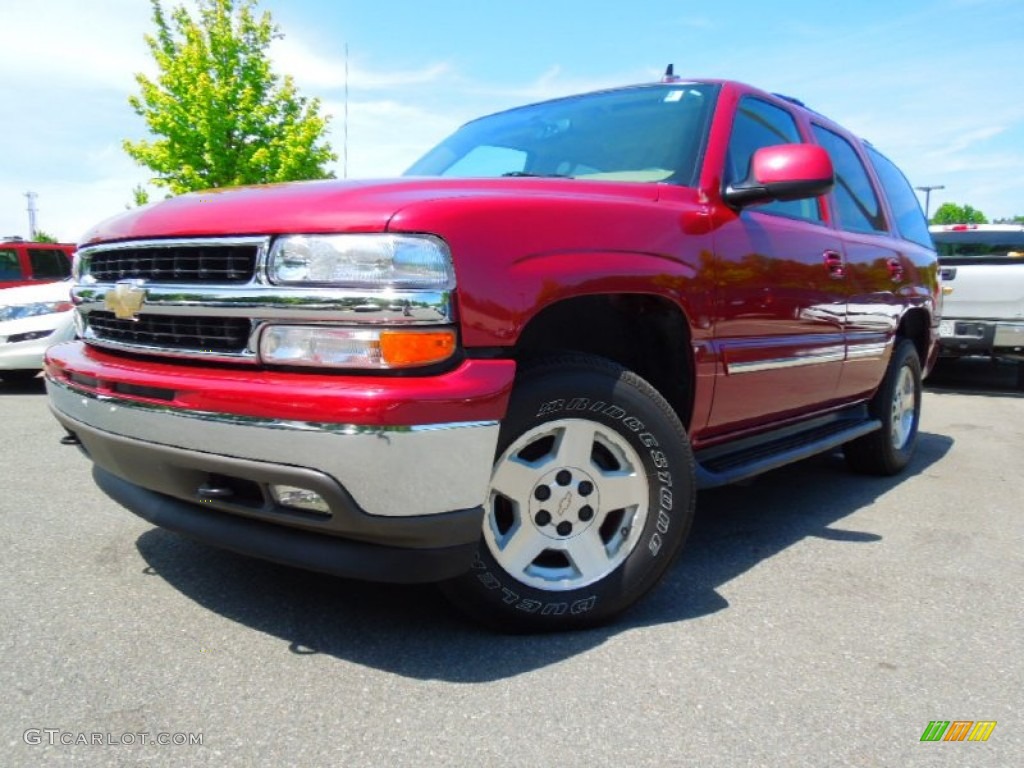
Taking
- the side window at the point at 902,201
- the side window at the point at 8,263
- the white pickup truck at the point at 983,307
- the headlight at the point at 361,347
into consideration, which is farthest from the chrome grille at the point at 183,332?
the side window at the point at 8,263

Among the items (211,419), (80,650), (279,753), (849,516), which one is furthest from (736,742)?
(849,516)

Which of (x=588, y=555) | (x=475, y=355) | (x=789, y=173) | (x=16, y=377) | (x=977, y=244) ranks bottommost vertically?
(x=16, y=377)

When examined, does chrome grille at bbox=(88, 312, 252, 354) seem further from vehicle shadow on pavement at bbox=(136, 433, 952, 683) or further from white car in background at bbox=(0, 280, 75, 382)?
white car in background at bbox=(0, 280, 75, 382)

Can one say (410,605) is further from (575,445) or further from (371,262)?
(371,262)

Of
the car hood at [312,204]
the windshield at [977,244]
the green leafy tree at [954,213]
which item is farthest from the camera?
the green leafy tree at [954,213]

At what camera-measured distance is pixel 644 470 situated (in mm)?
2498

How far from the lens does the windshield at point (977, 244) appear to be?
31.8 feet

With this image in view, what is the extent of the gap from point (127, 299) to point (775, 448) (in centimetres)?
256

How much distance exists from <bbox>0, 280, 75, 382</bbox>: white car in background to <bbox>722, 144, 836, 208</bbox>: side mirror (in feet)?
24.1

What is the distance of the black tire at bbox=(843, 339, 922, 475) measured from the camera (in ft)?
15.5

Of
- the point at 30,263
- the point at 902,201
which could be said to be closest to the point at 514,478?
the point at 902,201

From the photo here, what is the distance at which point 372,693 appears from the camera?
2.07m

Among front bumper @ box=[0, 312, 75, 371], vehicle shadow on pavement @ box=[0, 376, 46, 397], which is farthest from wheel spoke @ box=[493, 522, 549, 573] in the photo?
front bumper @ box=[0, 312, 75, 371]

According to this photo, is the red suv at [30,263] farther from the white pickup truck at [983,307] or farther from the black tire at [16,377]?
the white pickup truck at [983,307]
